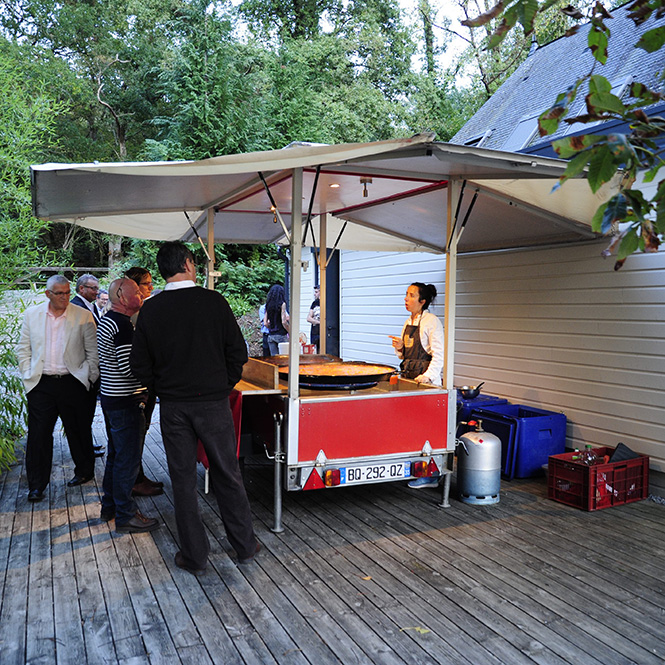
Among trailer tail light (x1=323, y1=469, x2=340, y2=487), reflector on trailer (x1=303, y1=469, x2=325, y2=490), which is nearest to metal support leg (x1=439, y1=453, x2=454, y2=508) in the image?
trailer tail light (x1=323, y1=469, x2=340, y2=487)

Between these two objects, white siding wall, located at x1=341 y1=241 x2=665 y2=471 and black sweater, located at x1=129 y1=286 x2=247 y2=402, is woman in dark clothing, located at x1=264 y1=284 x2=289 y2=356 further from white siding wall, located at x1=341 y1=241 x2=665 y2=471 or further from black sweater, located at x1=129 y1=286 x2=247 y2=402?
black sweater, located at x1=129 y1=286 x2=247 y2=402

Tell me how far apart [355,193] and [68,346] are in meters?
2.67

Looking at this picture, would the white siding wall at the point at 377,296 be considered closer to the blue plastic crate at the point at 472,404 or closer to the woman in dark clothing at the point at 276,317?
the woman in dark clothing at the point at 276,317

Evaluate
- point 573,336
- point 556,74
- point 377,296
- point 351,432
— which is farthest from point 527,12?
point 556,74

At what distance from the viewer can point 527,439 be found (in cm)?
566

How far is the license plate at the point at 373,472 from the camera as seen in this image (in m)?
4.36

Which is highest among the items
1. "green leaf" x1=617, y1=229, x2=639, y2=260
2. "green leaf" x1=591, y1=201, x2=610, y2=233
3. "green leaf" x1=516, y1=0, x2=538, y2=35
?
"green leaf" x1=516, y1=0, x2=538, y2=35

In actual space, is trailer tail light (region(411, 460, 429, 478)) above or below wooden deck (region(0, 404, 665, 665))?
above

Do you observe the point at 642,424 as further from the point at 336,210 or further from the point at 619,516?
the point at 336,210

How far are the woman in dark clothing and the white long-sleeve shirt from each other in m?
4.17

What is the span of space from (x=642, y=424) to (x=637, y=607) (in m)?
2.32

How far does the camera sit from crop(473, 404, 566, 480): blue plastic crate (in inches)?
222

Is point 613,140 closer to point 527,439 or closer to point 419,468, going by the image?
point 419,468

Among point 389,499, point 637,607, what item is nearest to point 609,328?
point 389,499
